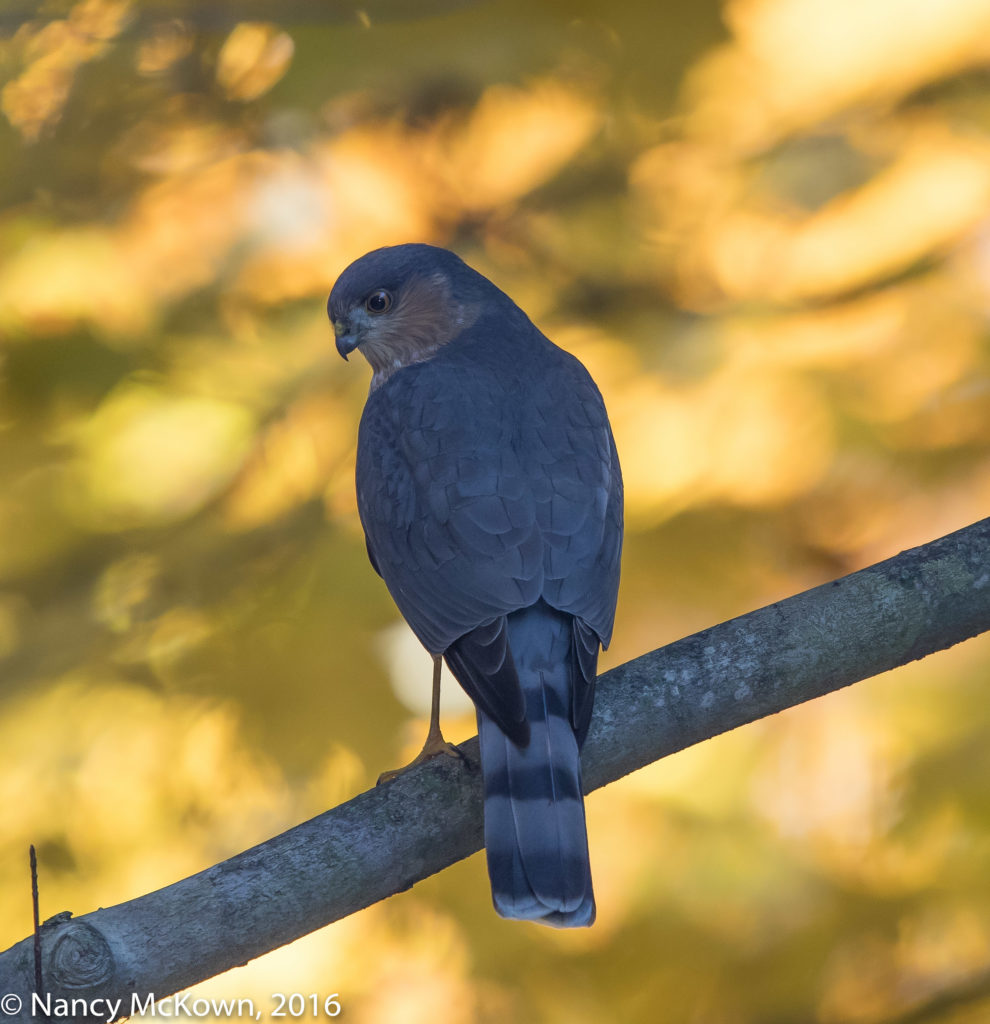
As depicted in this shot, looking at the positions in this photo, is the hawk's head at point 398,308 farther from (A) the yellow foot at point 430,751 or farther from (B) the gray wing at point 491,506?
(A) the yellow foot at point 430,751

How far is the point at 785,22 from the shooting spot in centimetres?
343

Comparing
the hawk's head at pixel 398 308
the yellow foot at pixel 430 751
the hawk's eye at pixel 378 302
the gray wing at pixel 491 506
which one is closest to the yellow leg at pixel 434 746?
the yellow foot at pixel 430 751

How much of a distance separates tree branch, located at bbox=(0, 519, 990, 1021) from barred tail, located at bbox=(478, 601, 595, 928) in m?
0.13

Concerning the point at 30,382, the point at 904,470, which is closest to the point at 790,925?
the point at 904,470

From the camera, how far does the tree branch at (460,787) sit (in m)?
1.53

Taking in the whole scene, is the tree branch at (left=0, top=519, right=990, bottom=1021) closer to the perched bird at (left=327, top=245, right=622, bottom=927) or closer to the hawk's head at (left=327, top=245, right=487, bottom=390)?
the perched bird at (left=327, top=245, right=622, bottom=927)

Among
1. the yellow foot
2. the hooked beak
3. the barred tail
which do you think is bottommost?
the barred tail

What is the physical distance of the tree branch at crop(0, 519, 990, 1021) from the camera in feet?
5.02

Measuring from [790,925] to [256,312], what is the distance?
234 cm

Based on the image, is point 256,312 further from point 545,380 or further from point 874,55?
point 874,55

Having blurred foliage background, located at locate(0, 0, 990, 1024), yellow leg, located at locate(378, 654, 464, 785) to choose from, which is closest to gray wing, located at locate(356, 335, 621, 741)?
yellow leg, located at locate(378, 654, 464, 785)

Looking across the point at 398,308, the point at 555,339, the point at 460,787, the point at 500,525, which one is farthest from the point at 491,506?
the point at 555,339

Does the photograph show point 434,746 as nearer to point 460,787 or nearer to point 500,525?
point 460,787

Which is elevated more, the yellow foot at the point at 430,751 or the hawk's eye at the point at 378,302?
the hawk's eye at the point at 378,302
